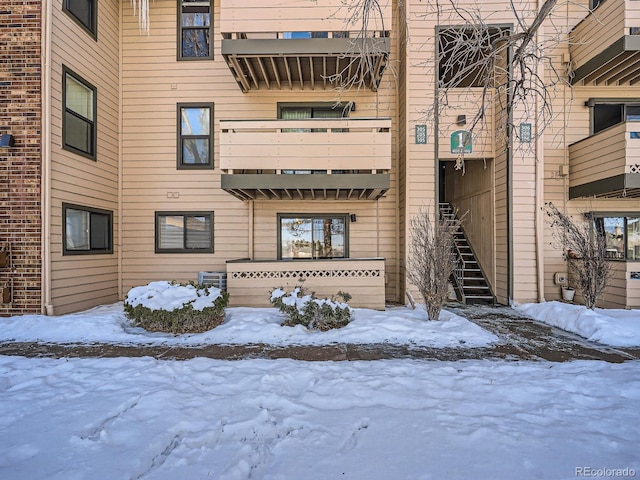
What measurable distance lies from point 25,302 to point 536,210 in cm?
1082

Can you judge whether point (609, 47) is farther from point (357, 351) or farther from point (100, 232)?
point (100, 232)

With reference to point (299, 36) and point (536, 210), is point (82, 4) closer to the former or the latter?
point (299, 36)

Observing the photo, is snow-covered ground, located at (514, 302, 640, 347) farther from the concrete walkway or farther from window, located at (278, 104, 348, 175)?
window, located at (278, 104, 348, 175)

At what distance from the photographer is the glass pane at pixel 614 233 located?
7934 mm

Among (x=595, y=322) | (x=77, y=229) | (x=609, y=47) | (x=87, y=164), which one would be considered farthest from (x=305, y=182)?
(x=609, y=47)

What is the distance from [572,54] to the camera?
7898mm

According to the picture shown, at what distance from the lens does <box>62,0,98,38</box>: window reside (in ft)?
22.0

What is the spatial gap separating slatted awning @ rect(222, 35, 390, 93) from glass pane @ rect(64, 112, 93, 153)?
3.50 m

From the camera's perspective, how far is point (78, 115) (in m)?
6.96

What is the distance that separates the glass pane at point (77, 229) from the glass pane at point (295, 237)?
4.46 metres

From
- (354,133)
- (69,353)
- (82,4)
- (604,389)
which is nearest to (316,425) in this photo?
(604,389)

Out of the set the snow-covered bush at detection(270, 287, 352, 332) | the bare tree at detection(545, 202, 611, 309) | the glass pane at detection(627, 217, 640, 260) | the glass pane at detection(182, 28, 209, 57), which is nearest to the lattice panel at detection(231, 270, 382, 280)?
the snow-covered bush at detection(270, 287, 352, 332)

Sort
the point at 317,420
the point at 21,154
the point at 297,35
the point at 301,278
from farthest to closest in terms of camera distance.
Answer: the point at 297,35 → the point at 301,278 → the point at 21,154 → the point at 317,420

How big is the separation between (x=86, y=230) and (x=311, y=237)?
5222mm
